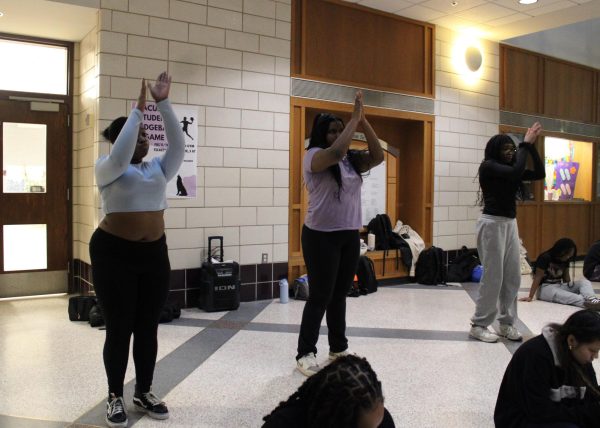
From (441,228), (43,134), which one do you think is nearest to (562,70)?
(441,228)

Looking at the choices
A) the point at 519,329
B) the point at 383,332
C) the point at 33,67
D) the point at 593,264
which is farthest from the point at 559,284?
the point at 33,67

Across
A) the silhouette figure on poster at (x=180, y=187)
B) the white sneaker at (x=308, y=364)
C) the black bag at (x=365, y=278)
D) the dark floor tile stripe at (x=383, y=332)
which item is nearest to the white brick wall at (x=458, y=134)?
the black bag at (x=365, y=278)

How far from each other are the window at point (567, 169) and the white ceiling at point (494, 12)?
89.3 inches

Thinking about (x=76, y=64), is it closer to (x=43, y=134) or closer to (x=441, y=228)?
(x=43, y=134)

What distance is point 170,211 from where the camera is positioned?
199 inches

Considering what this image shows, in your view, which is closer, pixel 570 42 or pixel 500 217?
pixel 500 217

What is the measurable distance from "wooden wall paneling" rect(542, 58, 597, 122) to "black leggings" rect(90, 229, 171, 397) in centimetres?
753

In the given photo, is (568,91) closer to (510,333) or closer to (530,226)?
(530,226)

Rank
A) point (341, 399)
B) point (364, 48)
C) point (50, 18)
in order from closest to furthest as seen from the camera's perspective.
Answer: point (341, 399) → point (50, 18) → point (364, 48)

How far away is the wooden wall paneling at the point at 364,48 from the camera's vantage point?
232 inches

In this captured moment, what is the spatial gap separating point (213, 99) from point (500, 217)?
9.56ft

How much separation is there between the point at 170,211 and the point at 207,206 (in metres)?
0.37

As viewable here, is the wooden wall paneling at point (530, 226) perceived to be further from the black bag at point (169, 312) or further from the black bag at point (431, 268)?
the black bag at point (169, 312)

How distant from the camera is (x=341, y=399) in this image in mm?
1061
